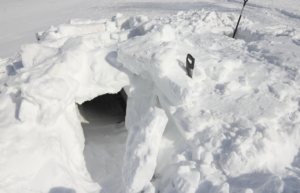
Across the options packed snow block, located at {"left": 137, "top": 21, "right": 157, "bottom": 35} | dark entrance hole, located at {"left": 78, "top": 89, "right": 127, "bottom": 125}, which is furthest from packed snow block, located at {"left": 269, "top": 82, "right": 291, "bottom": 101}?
dark entrance hole, located at {"left": 78, "top": 89, "right": 127, "bottom": 125}

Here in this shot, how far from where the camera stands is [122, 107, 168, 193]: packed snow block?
254 centimetres

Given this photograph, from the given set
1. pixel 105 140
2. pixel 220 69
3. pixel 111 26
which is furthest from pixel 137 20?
pixel 105 140

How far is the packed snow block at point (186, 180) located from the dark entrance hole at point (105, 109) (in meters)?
3.64

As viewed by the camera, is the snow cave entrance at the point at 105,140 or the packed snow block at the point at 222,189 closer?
the packed snow block at the point at 222,189

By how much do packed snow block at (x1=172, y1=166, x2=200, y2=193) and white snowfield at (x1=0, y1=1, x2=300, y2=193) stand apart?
11 mm

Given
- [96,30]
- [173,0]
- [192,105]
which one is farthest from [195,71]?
[173,0]

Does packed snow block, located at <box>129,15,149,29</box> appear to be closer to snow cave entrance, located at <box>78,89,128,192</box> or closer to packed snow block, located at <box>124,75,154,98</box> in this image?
packed snow block, located at <box>124,75,154,98</box>

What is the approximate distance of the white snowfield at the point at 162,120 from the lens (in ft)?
7.90

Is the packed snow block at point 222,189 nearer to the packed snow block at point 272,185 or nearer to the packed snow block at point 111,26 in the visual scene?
the packed snow block at point 272,185

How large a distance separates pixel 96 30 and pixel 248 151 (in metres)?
5.14

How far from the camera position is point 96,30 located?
18.6 ft

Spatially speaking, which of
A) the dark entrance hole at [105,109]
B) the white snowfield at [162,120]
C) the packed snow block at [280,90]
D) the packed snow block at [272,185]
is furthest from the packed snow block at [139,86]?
the packed snow block at [272,185]

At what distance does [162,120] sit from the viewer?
2.98m

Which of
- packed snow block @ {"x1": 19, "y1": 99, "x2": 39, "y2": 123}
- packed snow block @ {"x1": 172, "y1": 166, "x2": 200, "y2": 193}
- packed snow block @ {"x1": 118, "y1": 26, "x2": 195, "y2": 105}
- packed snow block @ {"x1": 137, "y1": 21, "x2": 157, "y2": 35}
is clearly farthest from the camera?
packed snow block @ {"x1": 137, "y1": 21, "x2": 157, "y2": 35}
